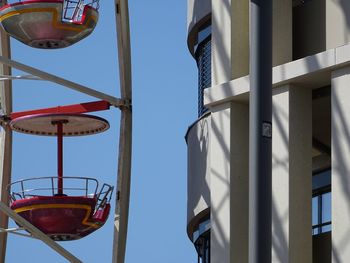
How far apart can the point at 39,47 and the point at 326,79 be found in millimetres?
12061

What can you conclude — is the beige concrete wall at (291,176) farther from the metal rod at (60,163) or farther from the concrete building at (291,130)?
the metal rod at (60,163)

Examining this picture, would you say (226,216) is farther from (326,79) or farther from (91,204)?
(91,204)

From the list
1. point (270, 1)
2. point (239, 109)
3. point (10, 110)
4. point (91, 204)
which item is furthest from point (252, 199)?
point (10, 110)

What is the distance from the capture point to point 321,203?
23812 mm

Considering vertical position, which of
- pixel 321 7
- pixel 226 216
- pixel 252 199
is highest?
pixel 321 7

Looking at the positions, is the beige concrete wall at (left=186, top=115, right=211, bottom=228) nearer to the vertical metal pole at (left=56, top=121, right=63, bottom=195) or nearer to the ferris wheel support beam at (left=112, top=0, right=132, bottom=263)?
the vertical metal pole at (left=56, top=121, right=63, bottom=195)

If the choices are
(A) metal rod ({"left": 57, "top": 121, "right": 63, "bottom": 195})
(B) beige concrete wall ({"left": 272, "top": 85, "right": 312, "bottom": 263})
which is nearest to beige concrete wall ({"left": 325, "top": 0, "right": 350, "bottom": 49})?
(B) beige concrete wall ({"left": 272, "top": 85, "right": 312, "bottom": 263})

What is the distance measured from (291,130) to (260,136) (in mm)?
7540

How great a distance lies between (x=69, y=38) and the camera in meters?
30.8

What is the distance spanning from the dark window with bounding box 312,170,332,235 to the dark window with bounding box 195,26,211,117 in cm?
563

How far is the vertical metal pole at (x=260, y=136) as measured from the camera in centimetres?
1324

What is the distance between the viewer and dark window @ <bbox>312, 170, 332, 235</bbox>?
23047mm

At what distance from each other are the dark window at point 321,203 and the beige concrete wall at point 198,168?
11.6 feet

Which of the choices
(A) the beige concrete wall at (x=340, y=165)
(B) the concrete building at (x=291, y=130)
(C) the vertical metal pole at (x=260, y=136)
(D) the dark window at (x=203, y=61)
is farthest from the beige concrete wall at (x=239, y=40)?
(C) the vertical metal pole at (x=260, y=136)
